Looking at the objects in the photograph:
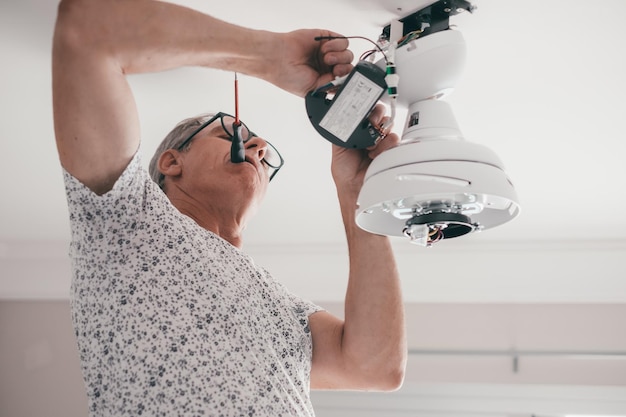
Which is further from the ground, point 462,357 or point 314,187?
point 314,187

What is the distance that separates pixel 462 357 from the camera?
267 cm

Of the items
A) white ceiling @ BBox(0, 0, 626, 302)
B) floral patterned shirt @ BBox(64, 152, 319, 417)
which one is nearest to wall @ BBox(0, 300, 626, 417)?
white ceiling @ BBox(0, 0, 626, 302)

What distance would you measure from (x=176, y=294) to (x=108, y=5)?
44 centimetres

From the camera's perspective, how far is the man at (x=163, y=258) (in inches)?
33.4

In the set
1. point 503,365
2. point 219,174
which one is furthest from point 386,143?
point 503,365

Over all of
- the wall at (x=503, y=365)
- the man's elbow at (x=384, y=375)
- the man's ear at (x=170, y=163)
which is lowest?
the man's elbow at (x=384, y=375)

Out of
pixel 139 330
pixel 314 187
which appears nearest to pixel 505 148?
pixel 314 187

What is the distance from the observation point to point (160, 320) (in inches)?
37.4

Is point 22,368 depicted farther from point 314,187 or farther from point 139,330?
point 139,330

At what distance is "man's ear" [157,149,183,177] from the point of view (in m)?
1.35

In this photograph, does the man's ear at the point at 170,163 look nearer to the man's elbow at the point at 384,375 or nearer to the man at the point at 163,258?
the man at the point at 163,258

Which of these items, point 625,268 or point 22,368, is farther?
point 22,368

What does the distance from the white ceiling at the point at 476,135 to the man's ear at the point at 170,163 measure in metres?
0.29

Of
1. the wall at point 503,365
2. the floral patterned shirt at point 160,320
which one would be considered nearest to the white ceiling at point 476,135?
the wall at point 503,365
